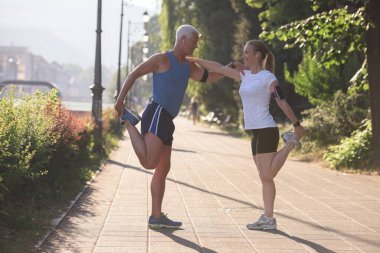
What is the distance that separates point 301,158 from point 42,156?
1051cm

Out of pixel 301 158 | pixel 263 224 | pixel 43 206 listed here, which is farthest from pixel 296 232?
pixel 301 158

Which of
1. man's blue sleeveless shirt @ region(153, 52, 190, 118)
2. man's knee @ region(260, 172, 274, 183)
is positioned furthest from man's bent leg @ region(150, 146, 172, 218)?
man's knee @ region(260, 172, 274, 183)

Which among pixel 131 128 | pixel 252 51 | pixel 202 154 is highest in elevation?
pixel 252 51

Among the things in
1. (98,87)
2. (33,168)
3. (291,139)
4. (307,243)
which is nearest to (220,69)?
(291,139)

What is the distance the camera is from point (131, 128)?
6.60 m

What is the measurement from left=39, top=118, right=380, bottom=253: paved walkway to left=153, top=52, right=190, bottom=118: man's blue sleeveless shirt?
1.32 m

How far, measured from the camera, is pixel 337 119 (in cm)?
1816

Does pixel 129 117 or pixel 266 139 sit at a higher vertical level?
pixel 129 117

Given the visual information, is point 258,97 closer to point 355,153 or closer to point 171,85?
point 171,85

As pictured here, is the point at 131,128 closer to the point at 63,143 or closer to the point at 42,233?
the point at 42,233

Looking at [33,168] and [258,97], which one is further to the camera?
[33,168]

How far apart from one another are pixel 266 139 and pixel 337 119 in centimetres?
1174

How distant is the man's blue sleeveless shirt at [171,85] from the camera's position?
22.0 feet

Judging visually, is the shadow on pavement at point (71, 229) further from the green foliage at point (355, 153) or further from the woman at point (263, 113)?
the green foliage at point (355, 153)
